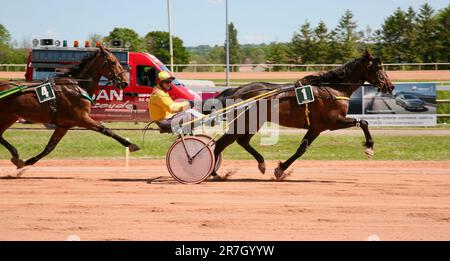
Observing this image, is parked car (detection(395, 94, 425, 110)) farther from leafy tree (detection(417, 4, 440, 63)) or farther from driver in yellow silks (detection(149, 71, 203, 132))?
leafy tree (detection(417, 4, 440, 63))

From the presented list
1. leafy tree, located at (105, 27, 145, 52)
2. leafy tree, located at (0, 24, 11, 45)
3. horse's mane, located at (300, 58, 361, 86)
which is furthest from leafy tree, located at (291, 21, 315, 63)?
horse's mane, located at (300, 58, 361, 86)

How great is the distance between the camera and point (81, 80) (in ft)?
41.9

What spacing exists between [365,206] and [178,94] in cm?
1519

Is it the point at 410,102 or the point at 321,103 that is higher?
the point at 321,103

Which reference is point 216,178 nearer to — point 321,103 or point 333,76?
point 321,103

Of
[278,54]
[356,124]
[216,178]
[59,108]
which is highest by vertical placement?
[278,54]

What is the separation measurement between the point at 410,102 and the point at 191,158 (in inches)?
542

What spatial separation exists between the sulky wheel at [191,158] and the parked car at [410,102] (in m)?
13.2

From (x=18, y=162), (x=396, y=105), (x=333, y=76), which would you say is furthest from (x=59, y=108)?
(x=396, y=105)

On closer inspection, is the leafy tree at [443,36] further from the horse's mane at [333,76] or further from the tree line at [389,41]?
the horse's mane at [333,76]

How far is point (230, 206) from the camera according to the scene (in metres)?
9.28

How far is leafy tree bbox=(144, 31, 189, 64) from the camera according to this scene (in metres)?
55.4

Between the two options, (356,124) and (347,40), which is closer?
(356,124)
